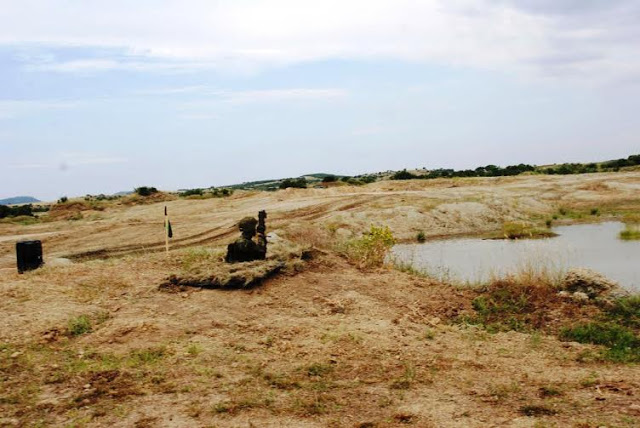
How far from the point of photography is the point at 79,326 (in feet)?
29.3

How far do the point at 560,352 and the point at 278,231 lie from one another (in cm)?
1583

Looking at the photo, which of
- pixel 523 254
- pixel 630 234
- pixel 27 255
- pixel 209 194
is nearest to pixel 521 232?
pixel 630 234

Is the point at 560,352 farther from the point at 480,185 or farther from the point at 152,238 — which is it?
the point at 480,185

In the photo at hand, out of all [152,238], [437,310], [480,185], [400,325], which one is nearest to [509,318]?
[437,310]

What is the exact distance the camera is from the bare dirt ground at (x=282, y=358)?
6207mm

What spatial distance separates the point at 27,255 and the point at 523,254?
39.2 feet

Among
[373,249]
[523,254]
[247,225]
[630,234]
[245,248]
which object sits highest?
[247,225]

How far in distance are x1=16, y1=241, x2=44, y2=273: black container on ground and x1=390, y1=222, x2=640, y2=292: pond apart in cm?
853

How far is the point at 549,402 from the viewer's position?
6355mm

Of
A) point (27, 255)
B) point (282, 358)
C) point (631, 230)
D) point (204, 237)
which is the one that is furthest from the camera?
point (631, 230)

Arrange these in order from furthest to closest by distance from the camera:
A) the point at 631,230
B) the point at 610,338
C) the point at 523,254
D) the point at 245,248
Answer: the point at 631,230 → the point at 523,254 → the point at 245,248 → the point at 610,338

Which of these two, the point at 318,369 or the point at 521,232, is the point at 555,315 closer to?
the point at 318,369

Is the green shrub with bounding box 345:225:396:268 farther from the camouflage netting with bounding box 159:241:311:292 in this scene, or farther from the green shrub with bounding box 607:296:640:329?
the green shrub with bounding box 607:296:640:329

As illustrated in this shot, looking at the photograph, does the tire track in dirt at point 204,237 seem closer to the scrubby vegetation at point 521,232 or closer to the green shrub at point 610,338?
the scrubby vegetation at point 521,232
